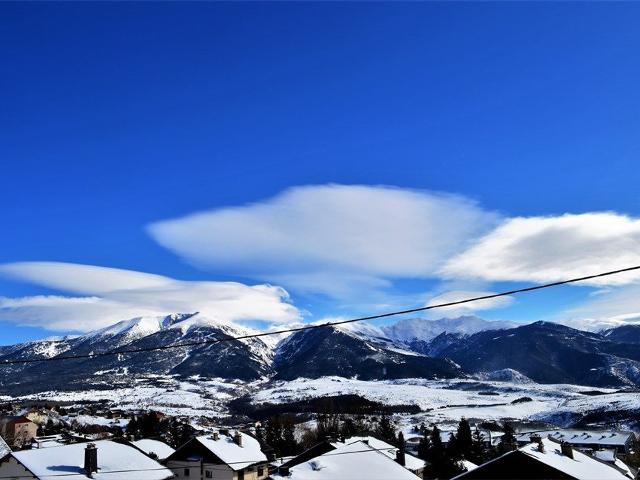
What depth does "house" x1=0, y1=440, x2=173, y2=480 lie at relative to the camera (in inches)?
1663

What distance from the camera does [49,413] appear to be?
6654 inches

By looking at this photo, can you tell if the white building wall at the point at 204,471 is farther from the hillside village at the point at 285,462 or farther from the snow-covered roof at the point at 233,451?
the snow-covered roof at the point at 233,451

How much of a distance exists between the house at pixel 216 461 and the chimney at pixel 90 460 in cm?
1899

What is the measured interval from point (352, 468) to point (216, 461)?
64.8ft

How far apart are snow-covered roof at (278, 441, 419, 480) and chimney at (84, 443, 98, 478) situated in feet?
48.9

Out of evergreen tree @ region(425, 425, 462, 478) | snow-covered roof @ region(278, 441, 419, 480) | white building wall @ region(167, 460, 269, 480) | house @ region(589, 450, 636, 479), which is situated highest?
snow-covered roof @ region(278, 441, 419, 480)

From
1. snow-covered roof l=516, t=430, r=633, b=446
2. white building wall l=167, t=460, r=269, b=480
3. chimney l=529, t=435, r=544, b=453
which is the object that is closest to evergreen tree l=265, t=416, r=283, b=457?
white building wall l=167, t=460, r=269, b=480

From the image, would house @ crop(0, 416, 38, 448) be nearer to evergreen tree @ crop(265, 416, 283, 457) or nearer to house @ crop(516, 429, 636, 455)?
evergreen tree @ crop(265, 416, 283, 457)

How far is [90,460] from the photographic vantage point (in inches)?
1703

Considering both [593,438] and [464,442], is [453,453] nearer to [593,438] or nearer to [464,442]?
[464,442]

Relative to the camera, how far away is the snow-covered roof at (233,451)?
6141cm

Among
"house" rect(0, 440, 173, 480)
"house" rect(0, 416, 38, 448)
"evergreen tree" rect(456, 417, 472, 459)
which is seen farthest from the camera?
"house" rect(0, 416, 38, 448)

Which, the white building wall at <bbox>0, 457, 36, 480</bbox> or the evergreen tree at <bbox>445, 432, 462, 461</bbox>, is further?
the evergreen tree at <bbox>445, 432, 462, 461</bbox>

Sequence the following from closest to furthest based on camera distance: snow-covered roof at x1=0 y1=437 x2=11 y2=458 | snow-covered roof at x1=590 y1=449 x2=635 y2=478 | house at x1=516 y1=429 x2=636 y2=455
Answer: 1. snow-covered roof at x1=0 y1=437 x2=11 y2=458
2. snow-covered roof at x1=590 y1=449 x2=635 y2=478
3. house at x1=516 y1=429 x2=636 y2=455
